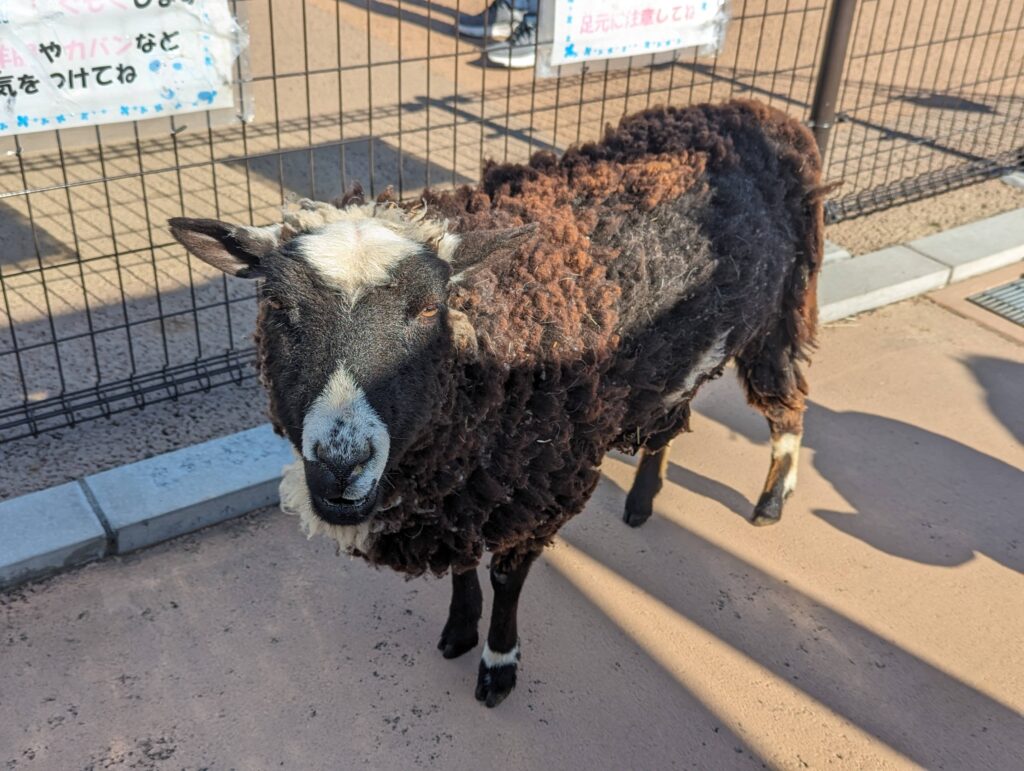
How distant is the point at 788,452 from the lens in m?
4.30

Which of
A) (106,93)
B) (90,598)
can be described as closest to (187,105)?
(106,93)

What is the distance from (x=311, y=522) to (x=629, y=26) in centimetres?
338

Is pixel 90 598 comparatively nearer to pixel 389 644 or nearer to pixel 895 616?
pixel 389 644

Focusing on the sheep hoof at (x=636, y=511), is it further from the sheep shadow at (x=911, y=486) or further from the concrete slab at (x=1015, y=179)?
the concrete slab at (x=1015, y=179)

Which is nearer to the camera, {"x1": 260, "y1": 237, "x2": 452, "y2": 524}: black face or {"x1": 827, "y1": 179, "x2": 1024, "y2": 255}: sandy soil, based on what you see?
{"x1": 260, "y1": 237, "x2": 452, "y2": 524}: black face

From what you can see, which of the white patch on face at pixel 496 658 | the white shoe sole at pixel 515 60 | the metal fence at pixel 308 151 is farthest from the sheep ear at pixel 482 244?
the white shoe sole at pixel 515 60

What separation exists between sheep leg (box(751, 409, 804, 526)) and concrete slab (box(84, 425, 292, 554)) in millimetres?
2086

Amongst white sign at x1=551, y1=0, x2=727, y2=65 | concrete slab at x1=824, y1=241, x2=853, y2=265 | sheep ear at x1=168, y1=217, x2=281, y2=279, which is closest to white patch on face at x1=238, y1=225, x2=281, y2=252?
sheep ear at x1=168, y1=217, x2=281, y2=279

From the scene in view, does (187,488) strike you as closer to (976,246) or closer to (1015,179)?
(976,246)

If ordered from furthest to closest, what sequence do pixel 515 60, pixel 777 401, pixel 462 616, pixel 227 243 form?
pixel 515 60 < pixel 777 401 < pixel 462 616 < pixel 227 243

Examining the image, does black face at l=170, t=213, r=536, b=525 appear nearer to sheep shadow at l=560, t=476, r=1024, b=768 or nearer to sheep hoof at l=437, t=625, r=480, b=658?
sheep hoof at l=437, t=625, r=480, b=658

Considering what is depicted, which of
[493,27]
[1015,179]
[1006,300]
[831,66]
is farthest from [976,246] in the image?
[493,27]

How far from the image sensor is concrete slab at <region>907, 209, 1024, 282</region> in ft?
20.9

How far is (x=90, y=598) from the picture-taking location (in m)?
3.69
